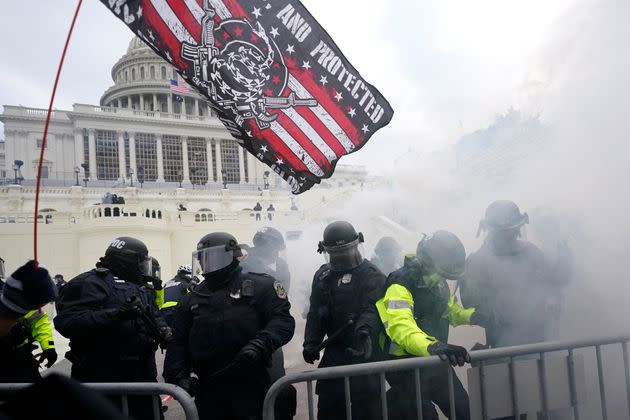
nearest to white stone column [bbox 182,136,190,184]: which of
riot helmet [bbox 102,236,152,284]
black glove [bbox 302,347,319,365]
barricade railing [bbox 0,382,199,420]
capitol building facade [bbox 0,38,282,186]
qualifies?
capitol building facade [bbox 0,38,282,186]

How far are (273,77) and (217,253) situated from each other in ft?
5.56

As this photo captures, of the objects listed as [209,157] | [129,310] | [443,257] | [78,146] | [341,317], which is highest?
[78,146]

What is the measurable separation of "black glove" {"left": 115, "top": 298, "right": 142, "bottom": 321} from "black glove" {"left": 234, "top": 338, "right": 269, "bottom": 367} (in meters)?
0.82

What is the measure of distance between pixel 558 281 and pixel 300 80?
2.77 meters

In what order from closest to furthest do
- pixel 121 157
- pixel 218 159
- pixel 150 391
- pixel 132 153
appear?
pixel 150 391, pixel 121 157, pixel 132 153, pixel 218 159

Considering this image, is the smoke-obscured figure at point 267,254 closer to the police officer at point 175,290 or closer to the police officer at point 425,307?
the police officer at point 175,290

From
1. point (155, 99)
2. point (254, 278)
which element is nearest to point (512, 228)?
point (254, 278)

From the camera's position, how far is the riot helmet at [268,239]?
591 cm

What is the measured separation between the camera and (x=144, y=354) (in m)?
3.35

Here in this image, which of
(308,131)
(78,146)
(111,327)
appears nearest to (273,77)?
(308,131)

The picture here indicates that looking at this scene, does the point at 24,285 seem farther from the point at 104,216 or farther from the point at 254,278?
the point at 104,216

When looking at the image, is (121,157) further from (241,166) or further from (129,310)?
(129,310)

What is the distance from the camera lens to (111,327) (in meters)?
3.11

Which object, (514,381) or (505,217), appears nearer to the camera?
(514,381)
